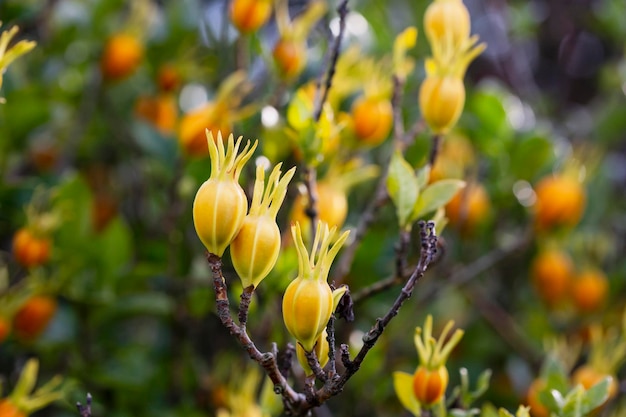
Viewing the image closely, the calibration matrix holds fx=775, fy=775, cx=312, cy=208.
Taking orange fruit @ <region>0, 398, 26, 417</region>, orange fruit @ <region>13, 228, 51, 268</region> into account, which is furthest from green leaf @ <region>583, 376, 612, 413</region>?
orange fruit @ <region>13, 228, 51, 268</region>

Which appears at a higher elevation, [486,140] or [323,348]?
[323,348]

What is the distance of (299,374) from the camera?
0.89 meters

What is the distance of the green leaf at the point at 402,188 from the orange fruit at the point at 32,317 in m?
0.53

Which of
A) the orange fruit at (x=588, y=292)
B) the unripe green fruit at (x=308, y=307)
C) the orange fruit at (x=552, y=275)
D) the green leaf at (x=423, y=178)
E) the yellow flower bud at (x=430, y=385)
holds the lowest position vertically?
the orange fruit at (x=588, y=292)

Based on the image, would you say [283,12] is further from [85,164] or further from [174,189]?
[85,164]

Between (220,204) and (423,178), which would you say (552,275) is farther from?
(220,204)

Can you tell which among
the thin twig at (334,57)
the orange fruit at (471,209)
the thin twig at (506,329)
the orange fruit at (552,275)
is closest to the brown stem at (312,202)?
the thin twig at (334,57)

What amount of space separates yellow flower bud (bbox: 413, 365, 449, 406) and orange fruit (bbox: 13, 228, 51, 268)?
1.78 feet

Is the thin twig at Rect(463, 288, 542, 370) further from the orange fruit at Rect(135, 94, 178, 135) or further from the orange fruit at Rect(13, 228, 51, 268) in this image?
the orange fruit at Rect(13, 228, 51, 268)

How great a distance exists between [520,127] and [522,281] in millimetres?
452

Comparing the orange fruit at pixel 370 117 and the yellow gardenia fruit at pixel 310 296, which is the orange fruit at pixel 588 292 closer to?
the orange fruit at pixel 370 117

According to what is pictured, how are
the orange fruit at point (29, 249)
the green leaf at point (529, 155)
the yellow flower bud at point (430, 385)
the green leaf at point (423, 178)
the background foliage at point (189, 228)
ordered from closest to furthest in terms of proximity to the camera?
the yellow flower bud at point (430, 385)
the green leaf at point (423, 178)
the orange fruit at point (29, 249)
the background foliage at point (189, 228)
the green leaf at point (529, 155)

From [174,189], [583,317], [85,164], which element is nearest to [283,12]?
[174,189]

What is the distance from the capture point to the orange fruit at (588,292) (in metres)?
1.47
